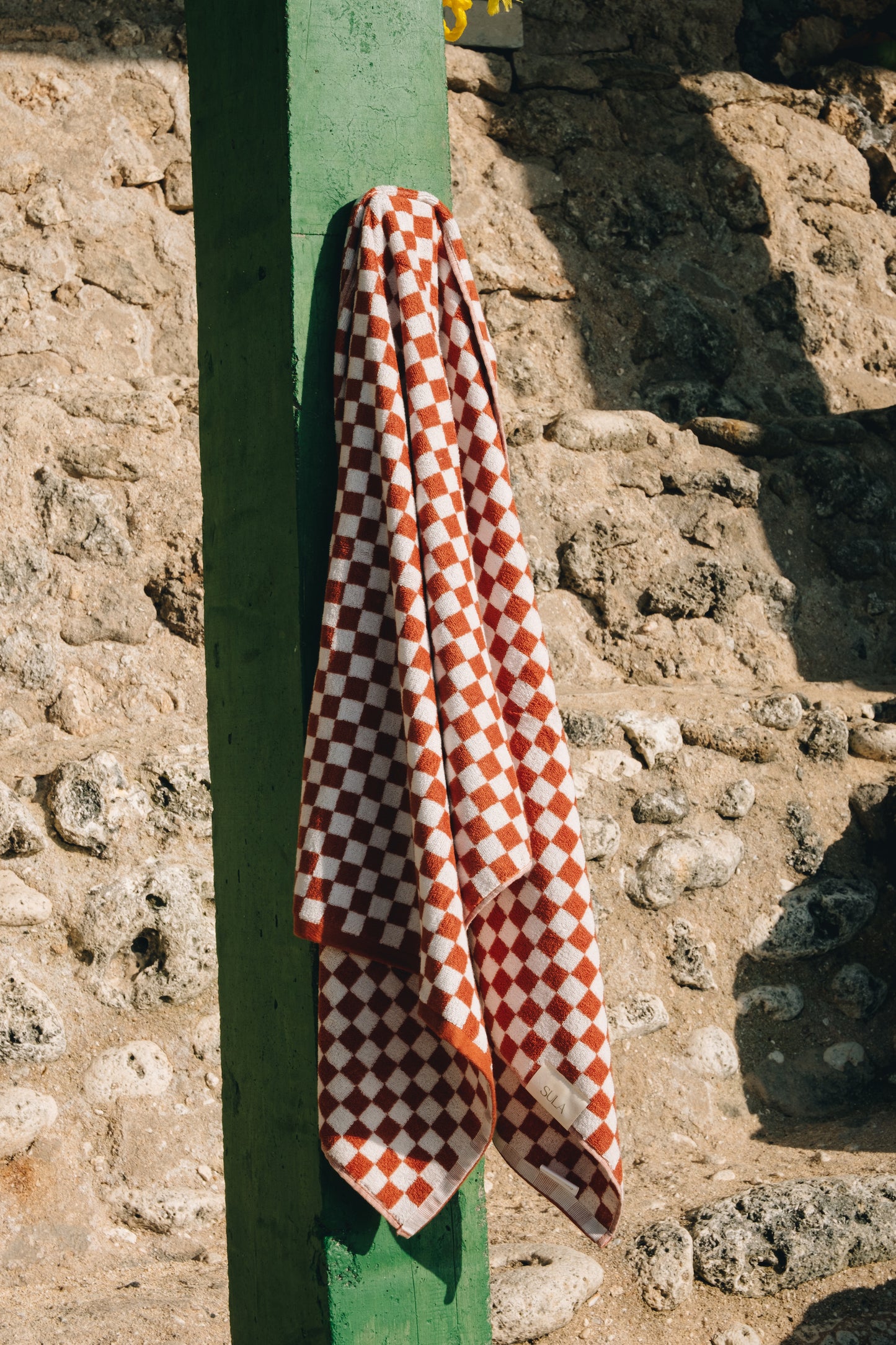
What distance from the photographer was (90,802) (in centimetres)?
294

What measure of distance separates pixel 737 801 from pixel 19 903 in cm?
199

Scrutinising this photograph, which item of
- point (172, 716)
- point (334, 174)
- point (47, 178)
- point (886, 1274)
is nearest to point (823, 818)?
point (886, 1274)

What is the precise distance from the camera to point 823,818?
380 cm

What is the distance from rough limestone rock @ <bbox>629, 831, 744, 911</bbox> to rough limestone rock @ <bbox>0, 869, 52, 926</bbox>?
1568mm

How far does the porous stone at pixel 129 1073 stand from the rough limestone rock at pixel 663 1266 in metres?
1.12

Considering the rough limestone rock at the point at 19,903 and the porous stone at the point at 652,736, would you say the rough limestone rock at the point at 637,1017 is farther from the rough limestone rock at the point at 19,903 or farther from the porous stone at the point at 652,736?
the rough limestone rock at the point at 19,903

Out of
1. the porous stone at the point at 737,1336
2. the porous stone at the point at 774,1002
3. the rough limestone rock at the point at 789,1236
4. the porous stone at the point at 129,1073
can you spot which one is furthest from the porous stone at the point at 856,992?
the porous stone at the point at 129,1073

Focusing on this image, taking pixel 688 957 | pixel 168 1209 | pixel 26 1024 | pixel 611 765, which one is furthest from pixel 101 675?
pixel 688 957

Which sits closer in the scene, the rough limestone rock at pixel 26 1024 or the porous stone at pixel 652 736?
the rough limestone rock at pixel 26 1024

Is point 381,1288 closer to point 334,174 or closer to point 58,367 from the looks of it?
point 334,174

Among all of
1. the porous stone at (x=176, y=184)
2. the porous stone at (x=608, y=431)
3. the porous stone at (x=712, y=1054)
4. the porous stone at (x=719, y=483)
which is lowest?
the porous stone at (x=712, y=1054)

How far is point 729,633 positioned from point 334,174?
2.63 m

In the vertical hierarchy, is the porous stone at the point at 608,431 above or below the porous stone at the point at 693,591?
above

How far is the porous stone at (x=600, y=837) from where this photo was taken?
3449 mm
